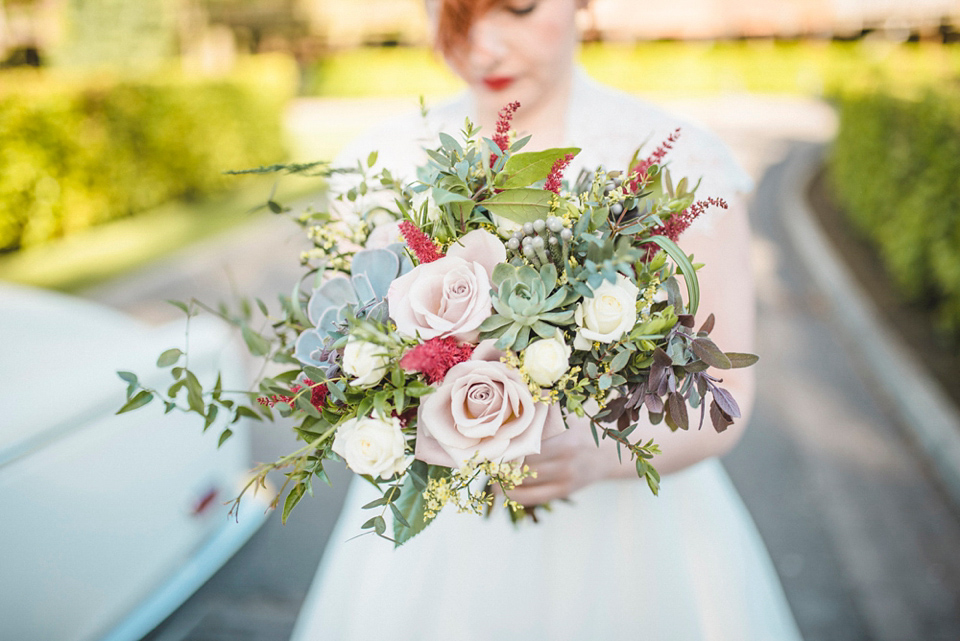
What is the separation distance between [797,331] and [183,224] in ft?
27.8

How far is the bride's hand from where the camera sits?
4.24 feet

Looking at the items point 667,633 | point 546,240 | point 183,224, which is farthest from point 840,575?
point 183,224

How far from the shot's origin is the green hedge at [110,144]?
7371 millimetres

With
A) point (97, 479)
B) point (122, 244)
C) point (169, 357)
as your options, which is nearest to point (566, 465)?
point (169, 357)

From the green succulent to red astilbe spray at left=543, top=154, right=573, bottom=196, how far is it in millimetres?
159

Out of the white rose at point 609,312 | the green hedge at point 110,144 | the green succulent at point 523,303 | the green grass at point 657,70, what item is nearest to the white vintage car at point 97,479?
the green succulent at point 523,303

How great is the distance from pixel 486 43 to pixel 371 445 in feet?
3.09

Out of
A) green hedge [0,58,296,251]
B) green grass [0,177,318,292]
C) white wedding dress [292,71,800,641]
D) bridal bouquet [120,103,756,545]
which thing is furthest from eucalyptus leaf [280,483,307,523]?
green hedge [0,58,296,251]

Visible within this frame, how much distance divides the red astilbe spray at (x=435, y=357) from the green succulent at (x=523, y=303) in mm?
52

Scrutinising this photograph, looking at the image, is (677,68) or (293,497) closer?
(293,497)

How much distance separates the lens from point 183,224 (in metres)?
9.58

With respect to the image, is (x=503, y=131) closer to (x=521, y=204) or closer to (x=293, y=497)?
(x=521, y=204)

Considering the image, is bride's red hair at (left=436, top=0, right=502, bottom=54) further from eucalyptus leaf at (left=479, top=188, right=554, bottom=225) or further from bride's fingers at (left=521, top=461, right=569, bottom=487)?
bride's fingers at (left=521, top=461, right=569, bottom=487)

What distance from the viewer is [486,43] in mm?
1417
